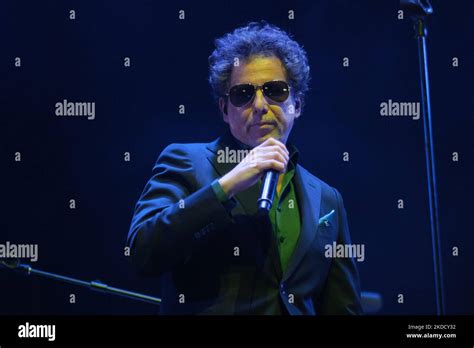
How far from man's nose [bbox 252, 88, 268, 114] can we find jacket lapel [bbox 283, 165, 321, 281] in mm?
249

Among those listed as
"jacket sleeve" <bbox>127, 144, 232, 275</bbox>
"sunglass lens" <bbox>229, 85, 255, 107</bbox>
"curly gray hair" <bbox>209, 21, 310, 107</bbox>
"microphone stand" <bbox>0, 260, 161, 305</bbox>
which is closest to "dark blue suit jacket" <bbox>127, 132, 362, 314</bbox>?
"jacket sleeve" <bbox>127, 144, 232, 275</bbox>

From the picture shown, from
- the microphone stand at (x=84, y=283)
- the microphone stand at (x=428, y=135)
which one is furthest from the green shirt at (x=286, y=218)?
the microphone stand at (x=84, y=283)

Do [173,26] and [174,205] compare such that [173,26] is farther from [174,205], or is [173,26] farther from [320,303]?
[320,303]

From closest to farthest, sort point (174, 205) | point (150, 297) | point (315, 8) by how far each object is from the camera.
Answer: point (174, 205) → point (150, 297) → point (315, 8)

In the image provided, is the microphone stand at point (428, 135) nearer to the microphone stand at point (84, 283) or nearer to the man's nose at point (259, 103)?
the man's nose at point (259, 103)

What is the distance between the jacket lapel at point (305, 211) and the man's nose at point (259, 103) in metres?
0.25

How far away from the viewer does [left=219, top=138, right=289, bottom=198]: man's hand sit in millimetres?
1884

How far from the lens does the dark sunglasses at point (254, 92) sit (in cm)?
215

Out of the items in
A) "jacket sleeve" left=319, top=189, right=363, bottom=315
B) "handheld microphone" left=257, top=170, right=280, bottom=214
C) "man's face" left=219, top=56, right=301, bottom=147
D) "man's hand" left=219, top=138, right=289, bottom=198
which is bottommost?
"jacket sleeve" left=319, top=189, right=363, bottom=315

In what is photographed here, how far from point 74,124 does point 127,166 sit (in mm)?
240

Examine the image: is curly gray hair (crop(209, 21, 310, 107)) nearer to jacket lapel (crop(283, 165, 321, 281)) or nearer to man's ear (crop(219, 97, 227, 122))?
man's ear (crop(219, 97, 227, 122))

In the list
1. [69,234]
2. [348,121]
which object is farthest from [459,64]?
[69,234]

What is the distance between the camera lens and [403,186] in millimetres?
2713

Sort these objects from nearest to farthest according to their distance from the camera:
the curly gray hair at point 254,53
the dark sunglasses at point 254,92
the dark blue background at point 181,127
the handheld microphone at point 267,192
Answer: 1. the handheld microphone at point 267,192
2. the dark sunglasses at point 254,92
3. the curly gray hair at point 254,53
4. the dark blue background at point 181,127
